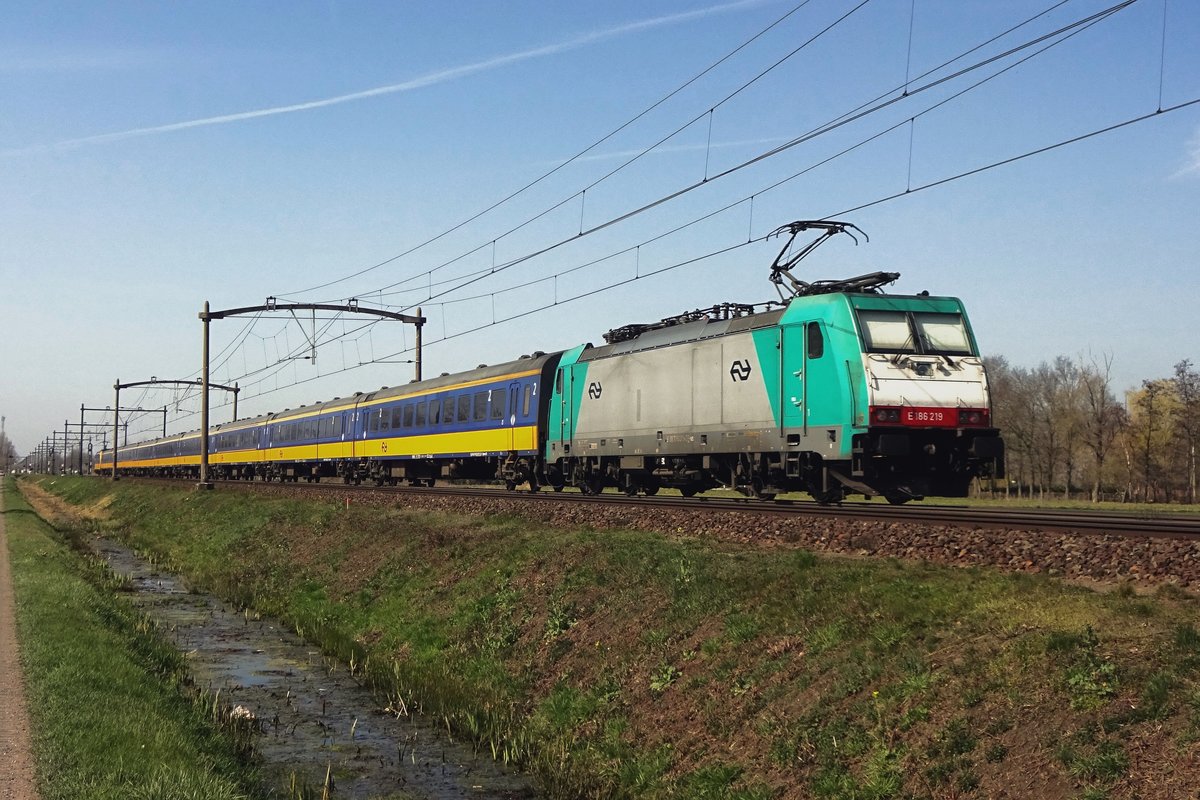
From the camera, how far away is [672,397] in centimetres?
2586

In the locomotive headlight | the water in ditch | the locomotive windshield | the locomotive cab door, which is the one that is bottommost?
the water in ditch

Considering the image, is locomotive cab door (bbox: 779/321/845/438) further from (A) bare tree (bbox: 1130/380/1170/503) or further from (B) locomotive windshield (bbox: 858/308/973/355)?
(A) bare tree (bbox: 1130/380/1170/503)

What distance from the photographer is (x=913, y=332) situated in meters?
20.2

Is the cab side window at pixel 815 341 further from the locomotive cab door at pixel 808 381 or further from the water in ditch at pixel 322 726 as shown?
the water in ditch at pixel 322 726

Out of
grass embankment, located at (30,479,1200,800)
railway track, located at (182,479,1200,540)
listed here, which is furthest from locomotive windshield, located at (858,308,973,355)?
grass embankment, located at (30,479,1200,800)

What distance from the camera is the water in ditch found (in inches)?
492

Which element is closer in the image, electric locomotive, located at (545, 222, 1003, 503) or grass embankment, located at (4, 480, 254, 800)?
grass embankment, located at (4, 480, 254, 800)

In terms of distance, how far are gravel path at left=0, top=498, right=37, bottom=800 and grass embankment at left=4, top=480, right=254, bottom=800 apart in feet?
0.33

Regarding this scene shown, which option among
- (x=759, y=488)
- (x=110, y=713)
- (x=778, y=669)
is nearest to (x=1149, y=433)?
(x=759, y=488)

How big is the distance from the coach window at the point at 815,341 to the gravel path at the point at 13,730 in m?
13.9

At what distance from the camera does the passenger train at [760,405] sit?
19609 millimetres

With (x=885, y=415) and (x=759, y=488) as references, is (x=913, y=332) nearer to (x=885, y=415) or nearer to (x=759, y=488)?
(x=885, y=415)

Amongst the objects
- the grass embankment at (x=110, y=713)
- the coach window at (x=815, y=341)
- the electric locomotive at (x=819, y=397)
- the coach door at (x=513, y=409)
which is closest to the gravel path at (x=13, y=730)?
the grass embankment at (x=110, y=713)

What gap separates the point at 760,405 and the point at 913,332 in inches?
142
